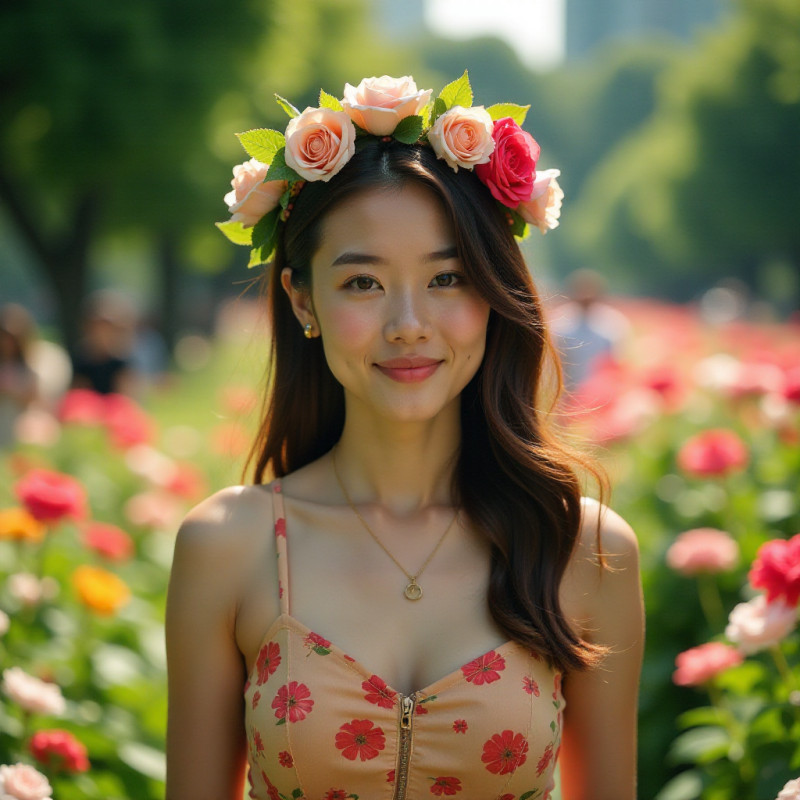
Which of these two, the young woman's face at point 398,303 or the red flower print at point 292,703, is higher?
the young woman's face at point 398,303

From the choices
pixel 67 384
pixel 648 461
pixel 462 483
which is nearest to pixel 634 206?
pixel 67 384

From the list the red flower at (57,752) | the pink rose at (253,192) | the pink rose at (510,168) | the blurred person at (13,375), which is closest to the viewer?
the pink rose at (510,168)

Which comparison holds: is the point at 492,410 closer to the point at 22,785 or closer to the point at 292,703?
the point at 292,703

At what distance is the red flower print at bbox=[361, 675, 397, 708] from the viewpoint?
2309 millimetres

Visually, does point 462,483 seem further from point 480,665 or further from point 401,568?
point 480,665

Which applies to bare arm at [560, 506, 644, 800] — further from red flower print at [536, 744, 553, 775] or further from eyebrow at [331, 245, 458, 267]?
eyebrow at [331, 245, 458, 267]

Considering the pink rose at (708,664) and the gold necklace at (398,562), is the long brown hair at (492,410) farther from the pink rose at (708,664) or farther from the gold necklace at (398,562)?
the pink rose at (708,664)

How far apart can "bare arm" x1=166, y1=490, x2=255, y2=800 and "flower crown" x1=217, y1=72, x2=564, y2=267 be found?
0.68 m

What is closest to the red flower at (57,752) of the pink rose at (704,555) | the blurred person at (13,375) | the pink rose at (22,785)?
the pink rose at (22,785)

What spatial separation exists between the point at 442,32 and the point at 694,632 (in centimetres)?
12093

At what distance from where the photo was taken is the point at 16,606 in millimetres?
4637

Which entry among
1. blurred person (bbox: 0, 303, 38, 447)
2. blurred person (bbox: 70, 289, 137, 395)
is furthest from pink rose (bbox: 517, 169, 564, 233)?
blurred person (bbox: 70, 289, 137, 395)

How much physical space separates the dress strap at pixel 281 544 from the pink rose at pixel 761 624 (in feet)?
3.80

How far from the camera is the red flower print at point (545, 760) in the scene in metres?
2.38
